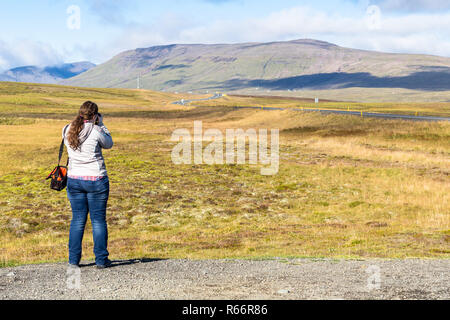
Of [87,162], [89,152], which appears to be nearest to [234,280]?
[87,162]

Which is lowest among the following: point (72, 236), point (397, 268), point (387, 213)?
point (387, 213)

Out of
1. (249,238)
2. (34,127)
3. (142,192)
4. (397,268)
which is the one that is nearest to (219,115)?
(34,127)

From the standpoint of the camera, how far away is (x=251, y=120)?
92000 mm

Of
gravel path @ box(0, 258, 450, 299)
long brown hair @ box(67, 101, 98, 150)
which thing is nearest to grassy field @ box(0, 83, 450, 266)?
gravel path @ box(0, 258, 450, 299)

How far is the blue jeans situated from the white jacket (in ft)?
0.71

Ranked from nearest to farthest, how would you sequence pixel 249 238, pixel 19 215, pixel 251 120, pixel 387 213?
pixel 249 238 < pixel 19 215 < pixel 387 213 < pixel 251 120

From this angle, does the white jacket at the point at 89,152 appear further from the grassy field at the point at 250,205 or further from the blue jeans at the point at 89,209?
the grassy field at the point at 250,205

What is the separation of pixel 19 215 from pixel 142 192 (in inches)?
297

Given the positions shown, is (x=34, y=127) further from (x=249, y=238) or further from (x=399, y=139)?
(x=249, y=238)

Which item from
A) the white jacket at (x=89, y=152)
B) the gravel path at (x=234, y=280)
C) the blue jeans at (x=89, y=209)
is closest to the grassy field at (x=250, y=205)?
the gravel path at (x=234, y=280)

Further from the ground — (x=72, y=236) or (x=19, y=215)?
(x=72, y=236)

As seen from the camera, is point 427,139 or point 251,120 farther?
point 251,120

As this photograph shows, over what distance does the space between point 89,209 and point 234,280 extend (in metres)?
3.59
